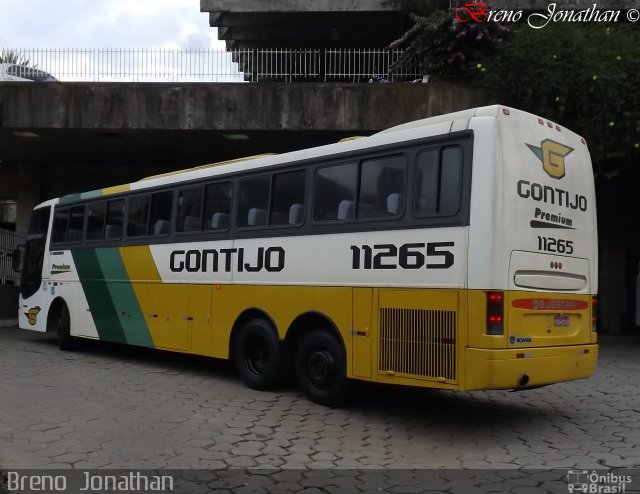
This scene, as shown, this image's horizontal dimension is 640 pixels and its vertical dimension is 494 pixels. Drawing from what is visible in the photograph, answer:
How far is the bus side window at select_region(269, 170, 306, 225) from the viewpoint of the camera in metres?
8.08

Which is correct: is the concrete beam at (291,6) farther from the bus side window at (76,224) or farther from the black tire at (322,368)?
the black tire at (322,368)

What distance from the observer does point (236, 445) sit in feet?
19.8

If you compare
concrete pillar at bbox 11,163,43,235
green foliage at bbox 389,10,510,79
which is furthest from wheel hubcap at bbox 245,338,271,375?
concrete pillar at bbox 11,163,43,235

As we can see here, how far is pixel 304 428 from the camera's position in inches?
263

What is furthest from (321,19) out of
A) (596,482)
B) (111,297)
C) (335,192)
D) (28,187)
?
(596,482)

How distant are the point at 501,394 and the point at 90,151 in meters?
13.5

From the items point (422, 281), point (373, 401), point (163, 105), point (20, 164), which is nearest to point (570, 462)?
point (422, 281)

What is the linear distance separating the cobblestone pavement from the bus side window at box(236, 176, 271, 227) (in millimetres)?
2233

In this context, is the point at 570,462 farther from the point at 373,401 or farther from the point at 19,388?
the point at 19,388

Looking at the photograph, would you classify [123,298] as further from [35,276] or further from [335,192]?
[335,192]

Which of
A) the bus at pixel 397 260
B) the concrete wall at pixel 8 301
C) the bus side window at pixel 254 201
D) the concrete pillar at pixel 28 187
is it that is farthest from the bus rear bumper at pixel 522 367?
the concrete pillar at pixel 28 187

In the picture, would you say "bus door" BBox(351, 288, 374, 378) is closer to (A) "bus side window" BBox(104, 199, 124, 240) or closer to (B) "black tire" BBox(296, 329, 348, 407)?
(B) "black tire" BBox(296, 329, 348, 407)

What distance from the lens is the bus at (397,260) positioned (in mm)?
6125

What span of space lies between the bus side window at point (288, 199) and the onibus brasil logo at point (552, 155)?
2.80 metres
